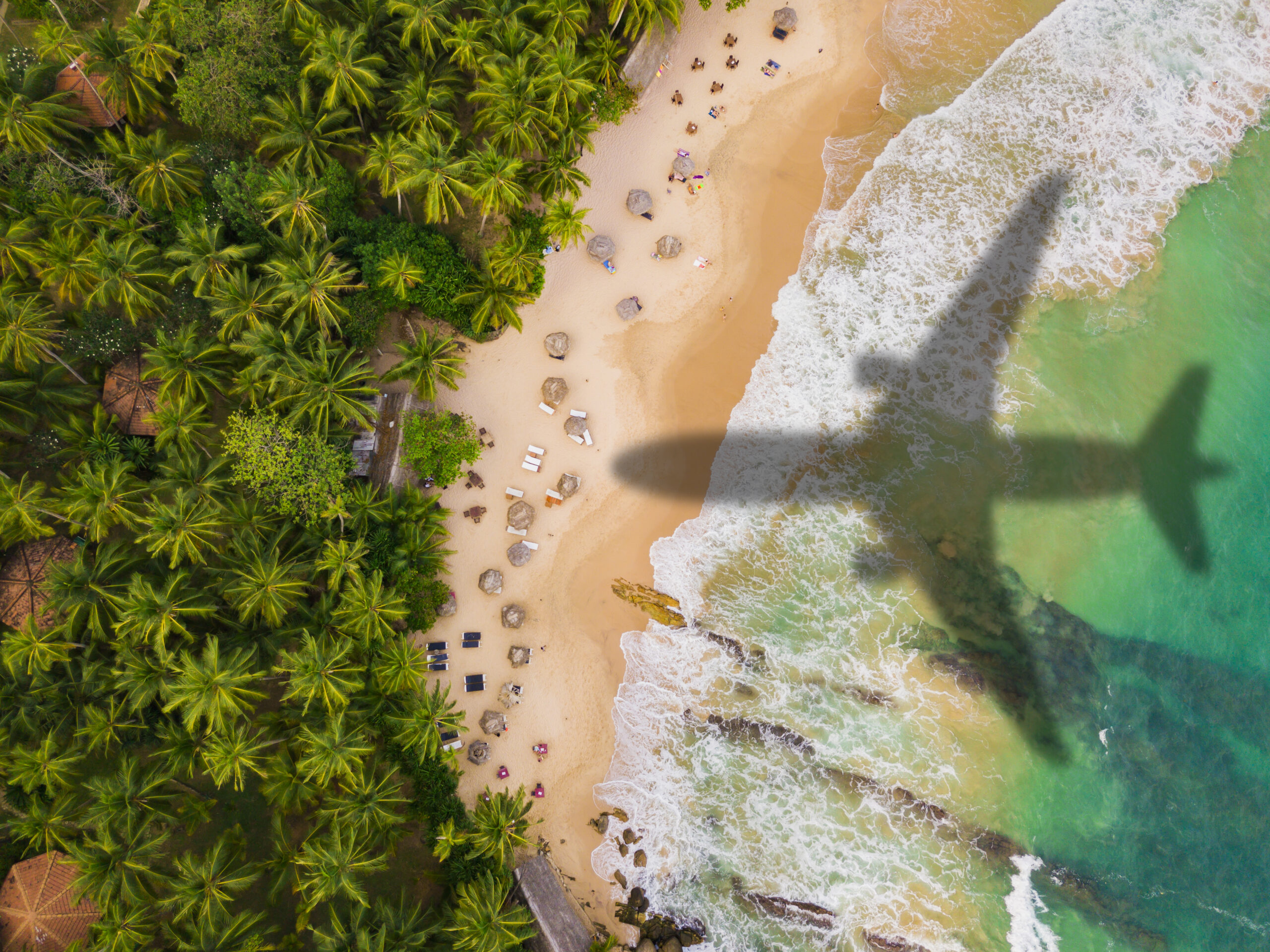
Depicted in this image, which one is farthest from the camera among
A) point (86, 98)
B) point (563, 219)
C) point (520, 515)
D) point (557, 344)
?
point (557, 344)

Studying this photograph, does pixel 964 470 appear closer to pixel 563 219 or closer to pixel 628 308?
pixel 628 308

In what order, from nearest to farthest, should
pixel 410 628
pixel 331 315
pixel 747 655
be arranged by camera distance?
1. pixel 331 315
2. pixel 410 628
3. pixel 747 655

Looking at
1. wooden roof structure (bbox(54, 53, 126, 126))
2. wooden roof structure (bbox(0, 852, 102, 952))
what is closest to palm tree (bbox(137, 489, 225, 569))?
wooden roof structure (bbox(0, 852, 102, 952))

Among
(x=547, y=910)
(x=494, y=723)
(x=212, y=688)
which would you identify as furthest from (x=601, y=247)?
(x=547, y=910)

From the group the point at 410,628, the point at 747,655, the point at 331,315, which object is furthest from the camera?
the point at 747,655

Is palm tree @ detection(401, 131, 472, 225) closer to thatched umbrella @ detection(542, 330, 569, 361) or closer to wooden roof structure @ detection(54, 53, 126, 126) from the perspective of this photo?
thatched umbrella @ detection(542, 330, 569, 361)

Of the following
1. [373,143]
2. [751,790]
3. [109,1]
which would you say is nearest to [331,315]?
[373,143]

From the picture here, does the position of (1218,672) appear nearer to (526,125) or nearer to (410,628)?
(410,628)
